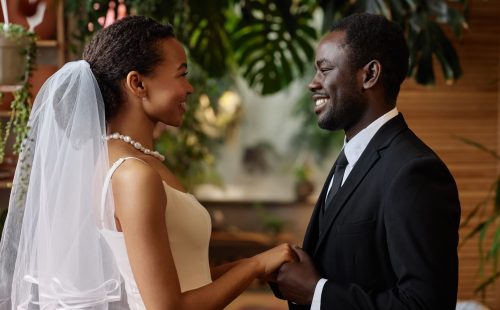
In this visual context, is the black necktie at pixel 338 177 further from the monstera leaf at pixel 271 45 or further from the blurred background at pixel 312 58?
the monstera leaf at pixel 271 45

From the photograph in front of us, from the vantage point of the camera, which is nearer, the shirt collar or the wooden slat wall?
the shirt collar

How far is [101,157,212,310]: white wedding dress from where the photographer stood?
6.45 feet

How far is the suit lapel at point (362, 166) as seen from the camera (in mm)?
2012

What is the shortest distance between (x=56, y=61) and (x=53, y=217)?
244 centimetres

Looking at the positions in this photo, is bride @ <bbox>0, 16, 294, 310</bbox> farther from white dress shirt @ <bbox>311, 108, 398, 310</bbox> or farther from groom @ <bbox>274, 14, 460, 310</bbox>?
white dress shirt @ <bbox>311, 108, 398, 310</bbox>

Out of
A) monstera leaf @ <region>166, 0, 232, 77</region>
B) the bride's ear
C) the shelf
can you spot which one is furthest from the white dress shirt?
the shelf

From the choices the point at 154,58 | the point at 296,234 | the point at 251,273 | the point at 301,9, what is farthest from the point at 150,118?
the point at 296,234

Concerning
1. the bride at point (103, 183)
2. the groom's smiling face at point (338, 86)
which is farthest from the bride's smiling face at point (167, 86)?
the groom's smiling face at point (338, 86)

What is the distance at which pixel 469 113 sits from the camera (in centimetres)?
437

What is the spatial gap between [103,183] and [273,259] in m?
0.49

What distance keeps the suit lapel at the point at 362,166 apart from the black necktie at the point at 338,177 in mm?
95

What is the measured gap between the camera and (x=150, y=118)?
2.03 meters

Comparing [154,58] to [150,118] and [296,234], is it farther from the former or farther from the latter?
[296,234]

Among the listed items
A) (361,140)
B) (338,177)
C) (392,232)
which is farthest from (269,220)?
(392,232)
